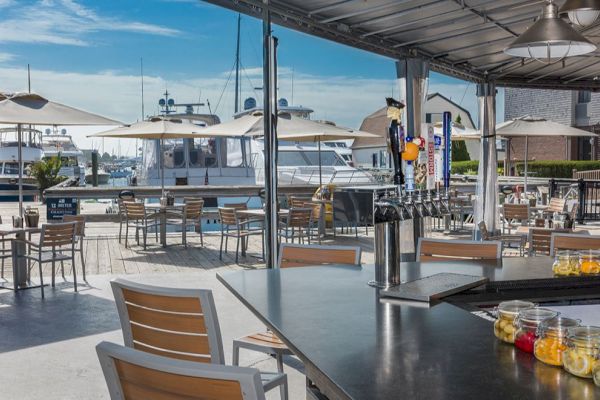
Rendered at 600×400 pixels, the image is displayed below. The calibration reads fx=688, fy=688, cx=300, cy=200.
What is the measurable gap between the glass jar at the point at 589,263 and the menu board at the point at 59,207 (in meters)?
10.7

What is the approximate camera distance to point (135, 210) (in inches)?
424

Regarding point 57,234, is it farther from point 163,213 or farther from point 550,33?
point 550,33

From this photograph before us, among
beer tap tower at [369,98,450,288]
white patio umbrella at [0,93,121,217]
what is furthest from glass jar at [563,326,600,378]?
white patio umbrella at [0,93,121,217]

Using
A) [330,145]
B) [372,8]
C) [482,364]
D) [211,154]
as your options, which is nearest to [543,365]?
[482,364]

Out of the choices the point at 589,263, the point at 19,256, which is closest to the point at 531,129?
the point at 19,256

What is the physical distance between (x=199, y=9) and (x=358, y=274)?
235 feet

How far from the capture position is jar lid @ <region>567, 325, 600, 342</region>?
5.23ft

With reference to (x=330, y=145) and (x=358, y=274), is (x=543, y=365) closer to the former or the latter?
(x=358, y=274)

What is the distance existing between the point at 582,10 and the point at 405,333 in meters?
2.92

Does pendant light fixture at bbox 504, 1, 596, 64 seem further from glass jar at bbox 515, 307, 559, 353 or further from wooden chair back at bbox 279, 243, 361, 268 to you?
glass jar at bbox 515, 307, 559, 353

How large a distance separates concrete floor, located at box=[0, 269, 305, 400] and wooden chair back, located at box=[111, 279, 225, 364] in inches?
54.7

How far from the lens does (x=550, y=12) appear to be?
4.08 meters

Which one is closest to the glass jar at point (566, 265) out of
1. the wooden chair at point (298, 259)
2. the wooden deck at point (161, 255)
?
the wooden chair at point (298, 259)

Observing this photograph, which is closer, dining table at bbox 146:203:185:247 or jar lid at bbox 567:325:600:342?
jar lid at bbox 567:325:600:342
